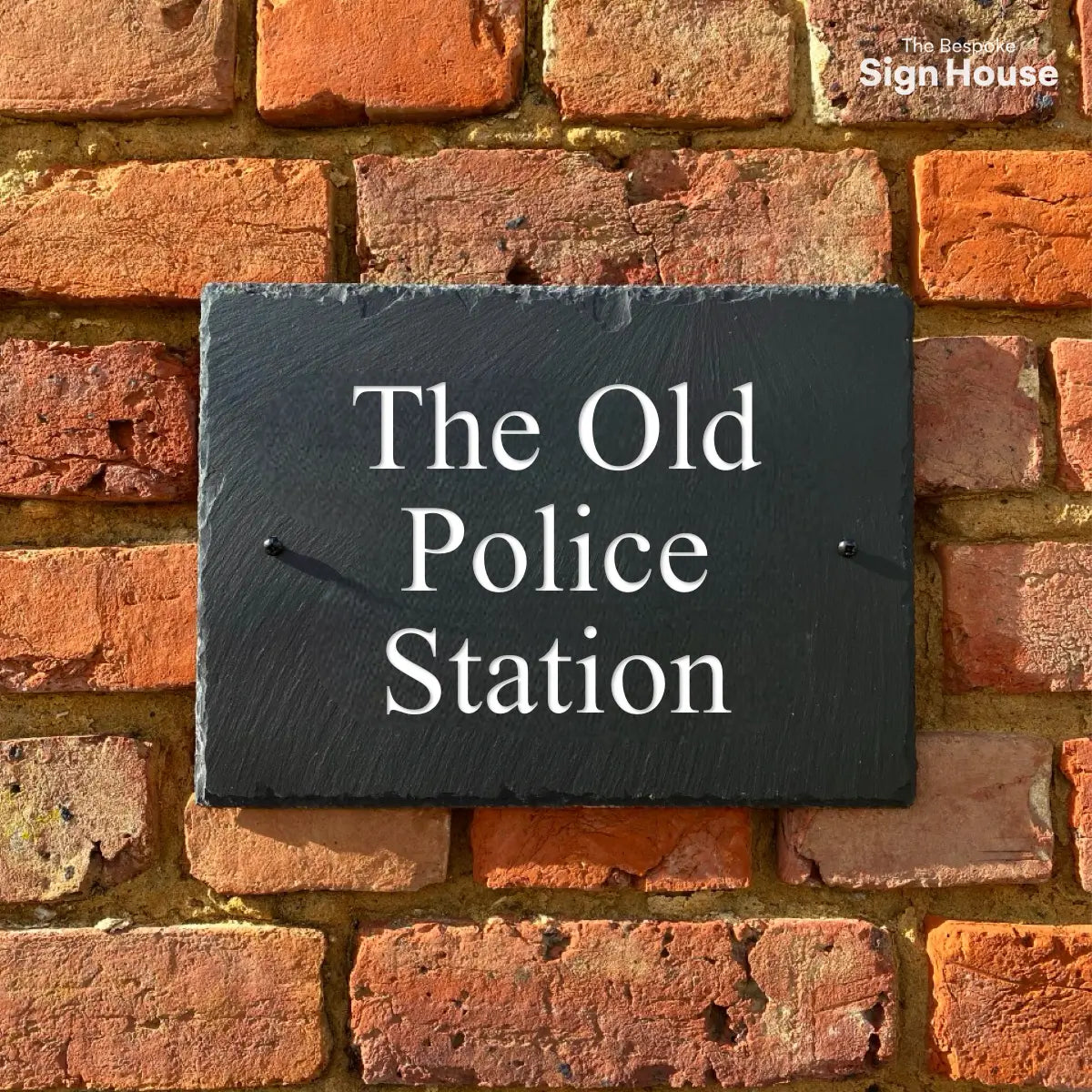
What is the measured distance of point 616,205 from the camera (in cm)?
83

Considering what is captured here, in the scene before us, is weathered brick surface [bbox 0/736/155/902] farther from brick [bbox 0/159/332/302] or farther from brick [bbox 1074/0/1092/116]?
brick [bbox 1074/0/1092/116]

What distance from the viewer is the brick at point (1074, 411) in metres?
0.82

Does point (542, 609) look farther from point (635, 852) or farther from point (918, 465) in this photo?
point (918, 465)

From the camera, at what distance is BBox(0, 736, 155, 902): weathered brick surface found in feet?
2.63

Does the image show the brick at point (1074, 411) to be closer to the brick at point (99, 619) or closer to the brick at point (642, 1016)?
the brick at point (642, 1016)

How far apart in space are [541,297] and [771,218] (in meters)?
0.20

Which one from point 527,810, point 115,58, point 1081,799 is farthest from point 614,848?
point 115,58

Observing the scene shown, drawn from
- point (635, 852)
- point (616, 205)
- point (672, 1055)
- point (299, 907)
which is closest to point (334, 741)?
point (299, 907)

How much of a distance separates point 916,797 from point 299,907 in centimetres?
49

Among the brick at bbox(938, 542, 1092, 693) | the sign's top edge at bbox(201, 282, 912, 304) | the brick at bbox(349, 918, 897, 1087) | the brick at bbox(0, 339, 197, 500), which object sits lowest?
the brick at bbox(349, 918, 897, 1087)

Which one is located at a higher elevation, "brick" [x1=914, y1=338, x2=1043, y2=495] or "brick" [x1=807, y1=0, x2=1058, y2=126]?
"brick" [x1=807, y1=0, x2=1058, y2=126]

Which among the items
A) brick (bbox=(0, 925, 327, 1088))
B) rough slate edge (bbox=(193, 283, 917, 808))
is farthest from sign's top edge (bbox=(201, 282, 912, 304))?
brick (bbox=(0, 925, 327, 1088))

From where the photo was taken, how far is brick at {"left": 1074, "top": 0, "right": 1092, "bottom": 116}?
2.73ft

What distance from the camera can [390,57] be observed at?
0.83m
